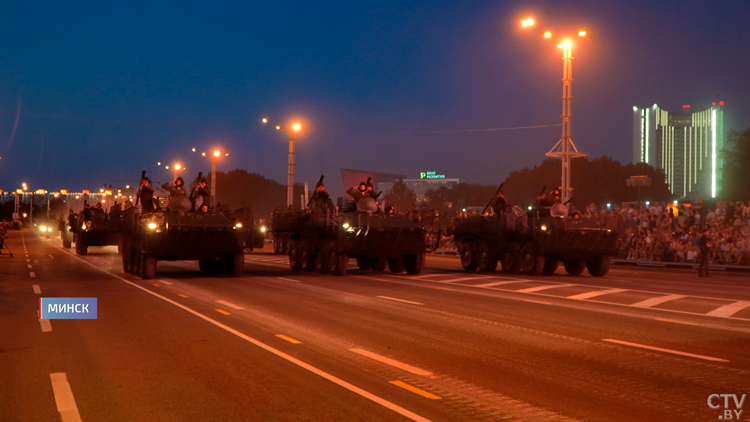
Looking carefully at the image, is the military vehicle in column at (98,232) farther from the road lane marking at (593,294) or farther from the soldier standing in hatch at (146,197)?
the road lane marking at (593,294)

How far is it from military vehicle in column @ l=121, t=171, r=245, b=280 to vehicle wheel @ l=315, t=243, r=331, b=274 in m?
2.88

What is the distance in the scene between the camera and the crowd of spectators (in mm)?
29359

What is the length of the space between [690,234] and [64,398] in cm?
2917

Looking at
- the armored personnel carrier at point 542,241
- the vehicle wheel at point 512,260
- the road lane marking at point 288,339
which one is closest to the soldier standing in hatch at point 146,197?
the armored personnel carrier at point 542,241

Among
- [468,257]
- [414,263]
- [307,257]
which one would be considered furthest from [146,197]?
[468,257]

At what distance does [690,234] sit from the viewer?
1249 inches

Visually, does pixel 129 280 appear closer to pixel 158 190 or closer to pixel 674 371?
pixel 158 190

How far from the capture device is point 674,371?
8258mm

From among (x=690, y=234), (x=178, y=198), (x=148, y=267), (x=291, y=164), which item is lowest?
(x=148, y=267)

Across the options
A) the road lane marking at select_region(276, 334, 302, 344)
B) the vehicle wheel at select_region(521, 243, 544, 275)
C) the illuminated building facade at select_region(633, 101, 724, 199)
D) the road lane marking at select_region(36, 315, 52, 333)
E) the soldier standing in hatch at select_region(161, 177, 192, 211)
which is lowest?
the road lane marking at select_region(36, 315, 52, 333)

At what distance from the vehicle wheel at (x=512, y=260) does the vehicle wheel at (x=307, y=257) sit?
6.23 metres

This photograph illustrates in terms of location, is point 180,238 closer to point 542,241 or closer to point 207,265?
point 207,265

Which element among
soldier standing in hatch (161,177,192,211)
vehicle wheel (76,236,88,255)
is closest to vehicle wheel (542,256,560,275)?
soldier standing in hatch (161,177,192,211)

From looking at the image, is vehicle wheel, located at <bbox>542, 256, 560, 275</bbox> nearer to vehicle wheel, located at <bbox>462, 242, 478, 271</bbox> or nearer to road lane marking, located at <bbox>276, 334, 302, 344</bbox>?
vehicle wheel, located at <bbox>462, 242, 478, 271</bbox>
